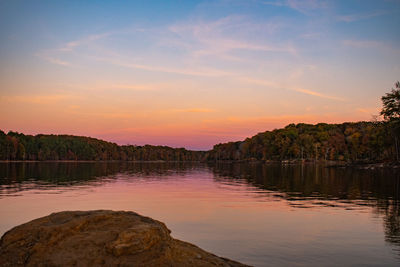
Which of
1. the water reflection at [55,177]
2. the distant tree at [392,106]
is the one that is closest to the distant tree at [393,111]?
the distant tree at [392,106]

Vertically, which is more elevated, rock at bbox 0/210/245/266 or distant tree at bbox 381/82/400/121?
distant tree at bbox 381/82/400/121

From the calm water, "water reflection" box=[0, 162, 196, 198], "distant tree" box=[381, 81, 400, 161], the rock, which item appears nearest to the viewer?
the rock

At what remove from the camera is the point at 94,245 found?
8289 mm

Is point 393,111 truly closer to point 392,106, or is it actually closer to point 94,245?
point 392,106

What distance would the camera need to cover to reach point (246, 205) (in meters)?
26.8

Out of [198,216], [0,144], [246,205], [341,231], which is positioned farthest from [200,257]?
[0,144]

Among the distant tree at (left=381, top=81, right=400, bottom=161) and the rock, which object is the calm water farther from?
the distant tree at (left=381, top=81, right=400, bottom=161)

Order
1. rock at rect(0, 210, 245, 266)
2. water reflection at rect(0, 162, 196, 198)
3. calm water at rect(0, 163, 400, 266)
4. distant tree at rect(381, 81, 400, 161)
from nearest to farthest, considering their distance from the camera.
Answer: rock at rect(0, 210, 245, 266) < calm water at rect(0, 163, 400, 266) < water reflection at rect(0, 162, 196, 198) < distant tree at rect(381, 81, 400, 161)

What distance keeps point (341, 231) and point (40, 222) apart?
49.4ft

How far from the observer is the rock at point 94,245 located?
26.0ft

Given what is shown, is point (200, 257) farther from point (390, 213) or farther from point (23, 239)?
point (390, 213)

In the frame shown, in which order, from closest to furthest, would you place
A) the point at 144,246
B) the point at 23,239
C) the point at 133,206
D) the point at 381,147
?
the point at 144,246, the point at 23,239, the point at 133,206, the point at 381,147

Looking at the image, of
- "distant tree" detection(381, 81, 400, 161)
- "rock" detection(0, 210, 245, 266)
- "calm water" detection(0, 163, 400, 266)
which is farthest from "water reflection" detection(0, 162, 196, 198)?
"distant tree" detection(381, 81, 400, 161)

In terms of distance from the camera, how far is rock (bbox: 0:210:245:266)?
7.92 metres
